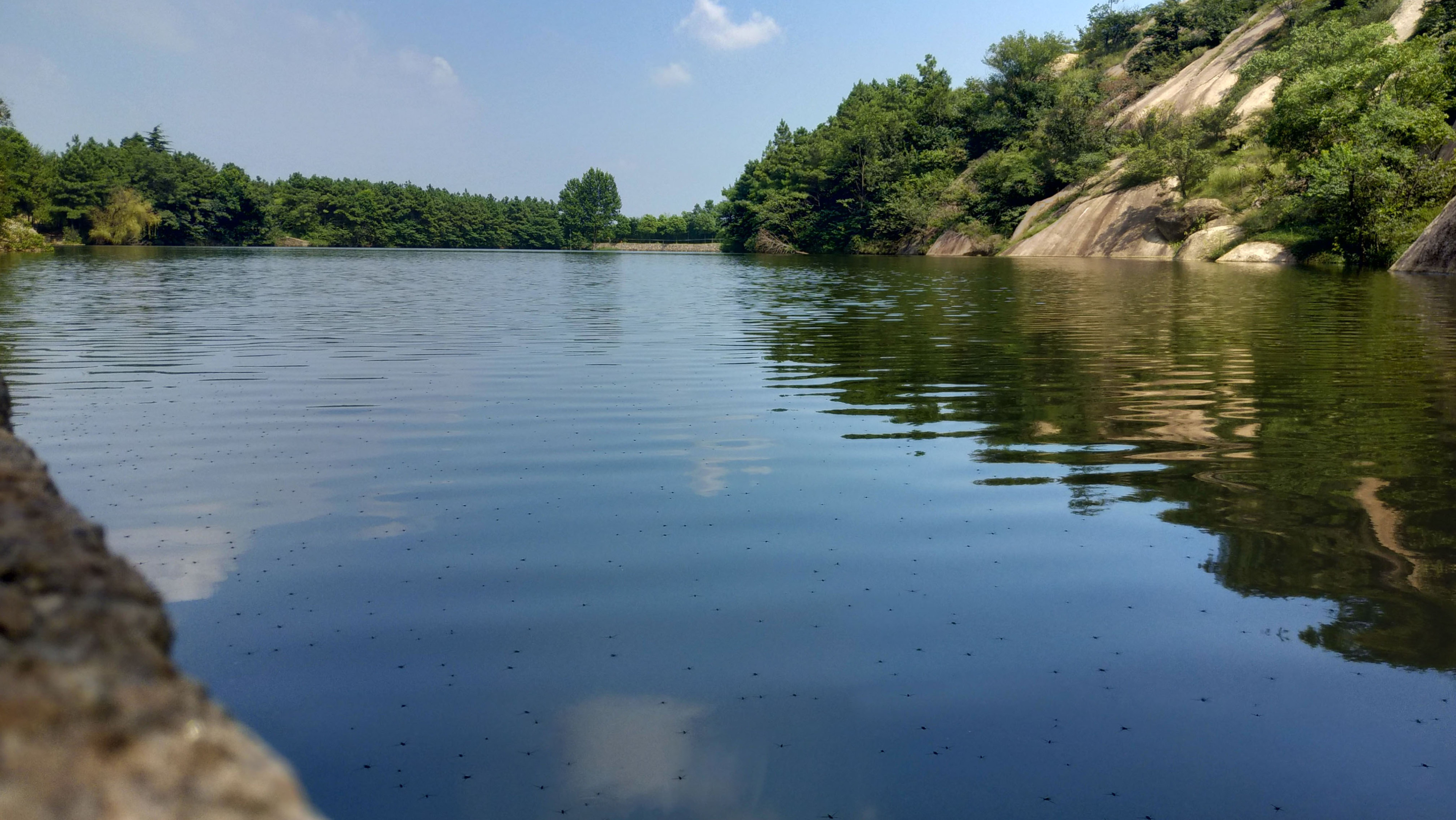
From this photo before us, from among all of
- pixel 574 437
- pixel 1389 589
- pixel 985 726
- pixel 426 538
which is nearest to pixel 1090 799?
pixel 985 726

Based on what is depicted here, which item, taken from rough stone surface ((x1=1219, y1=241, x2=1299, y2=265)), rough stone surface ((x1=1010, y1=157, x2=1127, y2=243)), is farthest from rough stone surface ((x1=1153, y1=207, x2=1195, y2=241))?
rough stone surface ((x1=1010, y1=157, x2=1127, y2=243))

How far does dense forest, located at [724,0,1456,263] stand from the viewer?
39094 millimetres

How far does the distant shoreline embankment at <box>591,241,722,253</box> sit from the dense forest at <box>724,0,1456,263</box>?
962cm

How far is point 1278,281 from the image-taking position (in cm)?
3241

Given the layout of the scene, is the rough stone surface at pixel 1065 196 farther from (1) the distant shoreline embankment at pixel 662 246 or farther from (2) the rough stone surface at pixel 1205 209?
(1) the distant shoreline embankment at pixel 662 246

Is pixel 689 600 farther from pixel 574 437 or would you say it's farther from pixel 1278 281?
pixel 1278 281

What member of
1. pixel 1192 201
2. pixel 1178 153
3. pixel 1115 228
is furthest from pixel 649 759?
pixel 1115 228

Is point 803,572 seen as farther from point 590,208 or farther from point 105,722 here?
point 590,208

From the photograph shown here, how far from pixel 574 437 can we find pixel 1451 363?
40.8ft

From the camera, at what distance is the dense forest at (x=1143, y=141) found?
128 ft

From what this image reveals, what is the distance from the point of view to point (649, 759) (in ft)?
13.1

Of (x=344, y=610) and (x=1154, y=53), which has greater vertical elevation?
(x=1154, y=53)

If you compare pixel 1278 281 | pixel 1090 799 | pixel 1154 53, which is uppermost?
pixel 1154 53

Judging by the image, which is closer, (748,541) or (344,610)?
(344,610)
